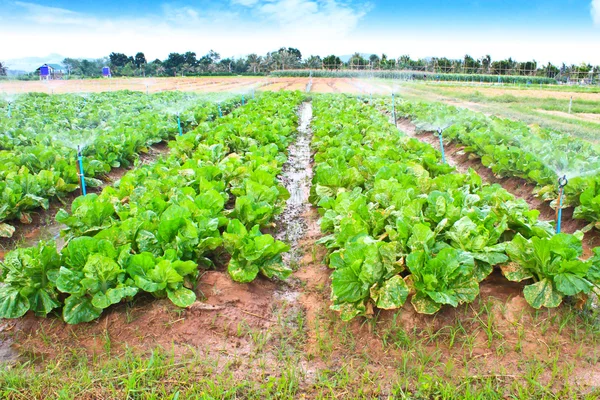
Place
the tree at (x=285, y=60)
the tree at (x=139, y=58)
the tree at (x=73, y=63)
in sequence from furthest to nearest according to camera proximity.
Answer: the tree at (x=139, y=58)
the tree at (x=285, y=60)
the tree at (x=73, y=63)

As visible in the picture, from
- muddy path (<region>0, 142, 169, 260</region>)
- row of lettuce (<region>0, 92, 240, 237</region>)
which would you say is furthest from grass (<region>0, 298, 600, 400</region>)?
row of lettuce (<region>0, 92, 240, 237</region>)

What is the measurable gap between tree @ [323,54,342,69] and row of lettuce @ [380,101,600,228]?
52.2 meters

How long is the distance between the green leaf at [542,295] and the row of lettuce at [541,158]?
78.9 inches

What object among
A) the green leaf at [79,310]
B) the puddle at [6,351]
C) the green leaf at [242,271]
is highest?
the green leaf at [242,271]

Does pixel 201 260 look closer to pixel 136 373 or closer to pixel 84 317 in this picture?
pixel 84 317

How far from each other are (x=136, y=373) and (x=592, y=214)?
470cm

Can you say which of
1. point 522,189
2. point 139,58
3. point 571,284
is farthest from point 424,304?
point 139,58

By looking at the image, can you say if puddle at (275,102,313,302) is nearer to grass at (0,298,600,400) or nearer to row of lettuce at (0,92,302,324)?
row of lettuce at (0,92,302,324)

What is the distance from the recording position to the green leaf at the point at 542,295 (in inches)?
120

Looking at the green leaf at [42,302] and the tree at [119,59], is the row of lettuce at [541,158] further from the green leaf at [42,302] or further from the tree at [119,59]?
the tree at [119,59]

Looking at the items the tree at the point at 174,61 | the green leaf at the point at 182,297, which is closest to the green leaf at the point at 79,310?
the green leaf at the point at 182,297

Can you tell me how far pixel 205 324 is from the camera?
3.22 metres

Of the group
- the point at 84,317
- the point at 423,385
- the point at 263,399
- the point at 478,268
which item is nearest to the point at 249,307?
the point at 263,399

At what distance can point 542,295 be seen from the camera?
310cm
